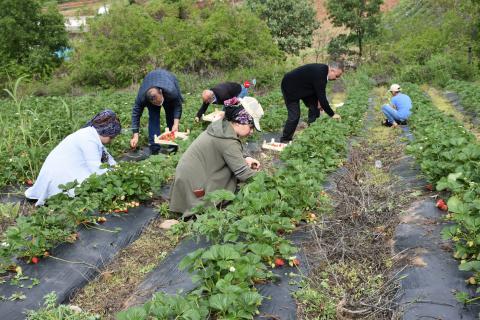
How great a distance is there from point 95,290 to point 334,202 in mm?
2259

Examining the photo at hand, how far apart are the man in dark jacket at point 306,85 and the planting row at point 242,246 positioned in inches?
88.3

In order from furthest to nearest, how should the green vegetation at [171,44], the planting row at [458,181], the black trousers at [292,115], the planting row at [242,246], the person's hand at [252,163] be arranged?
the green vegetation at [171,44] < the black trousers at [292,115] < the person's hand at [252,163] < the planting row at [458,181] < the planting row at [242,246]

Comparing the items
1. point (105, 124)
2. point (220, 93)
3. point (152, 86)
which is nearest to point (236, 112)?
point (105, 124)

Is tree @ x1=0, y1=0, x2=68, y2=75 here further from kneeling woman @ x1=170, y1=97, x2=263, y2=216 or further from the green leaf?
the green leaf

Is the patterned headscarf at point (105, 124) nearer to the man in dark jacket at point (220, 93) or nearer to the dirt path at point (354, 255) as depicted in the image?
the man in dark jacket at point (220, 93)

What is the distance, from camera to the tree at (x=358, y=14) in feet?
75.6

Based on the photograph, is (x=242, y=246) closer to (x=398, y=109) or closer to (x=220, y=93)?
(x=220, y=93)

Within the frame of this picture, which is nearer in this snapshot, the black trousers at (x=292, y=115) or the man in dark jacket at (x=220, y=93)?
the man in dark jacket at (x=220, y=93)

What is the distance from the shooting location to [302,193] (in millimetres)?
3613

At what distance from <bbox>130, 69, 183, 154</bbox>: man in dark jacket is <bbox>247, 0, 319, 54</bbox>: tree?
2083cm

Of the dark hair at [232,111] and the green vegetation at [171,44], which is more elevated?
the dark hair at [232,111]

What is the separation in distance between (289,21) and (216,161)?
2364 centimetres

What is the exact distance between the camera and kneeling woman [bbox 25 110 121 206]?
4.33 m

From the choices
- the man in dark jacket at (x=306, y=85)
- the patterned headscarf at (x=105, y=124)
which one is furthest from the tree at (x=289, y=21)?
the patterned headscarf at (x=105, y=124)
